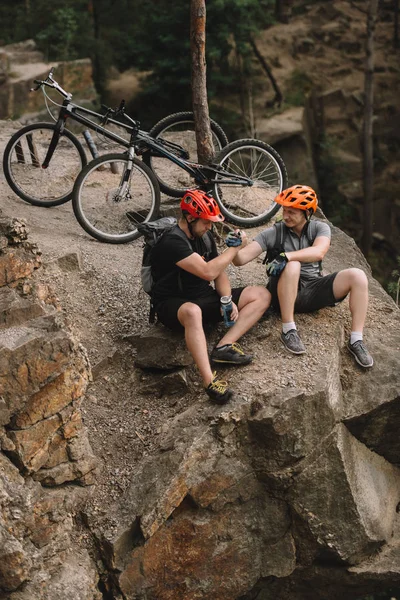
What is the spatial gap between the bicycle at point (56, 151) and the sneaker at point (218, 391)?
9.88ft

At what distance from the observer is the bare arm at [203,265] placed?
6668 mm

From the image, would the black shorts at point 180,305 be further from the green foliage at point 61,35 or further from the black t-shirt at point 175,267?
the green foliage at point 61,35

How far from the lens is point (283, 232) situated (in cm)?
729

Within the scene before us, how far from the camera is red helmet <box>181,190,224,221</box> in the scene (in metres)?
6.64

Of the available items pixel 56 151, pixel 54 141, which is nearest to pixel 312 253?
pixel 54 141

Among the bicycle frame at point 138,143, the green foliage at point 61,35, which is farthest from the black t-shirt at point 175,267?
the green foliage at point 61,35

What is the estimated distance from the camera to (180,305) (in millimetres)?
6836

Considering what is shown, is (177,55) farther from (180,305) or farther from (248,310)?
(180,305)

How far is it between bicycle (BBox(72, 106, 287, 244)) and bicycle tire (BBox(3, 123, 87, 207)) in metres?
0.36

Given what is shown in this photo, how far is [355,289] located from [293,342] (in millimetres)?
724

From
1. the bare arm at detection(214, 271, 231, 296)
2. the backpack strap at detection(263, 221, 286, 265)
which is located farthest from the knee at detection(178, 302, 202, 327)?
the backpack strap at detection(263, 221, 286, 265)

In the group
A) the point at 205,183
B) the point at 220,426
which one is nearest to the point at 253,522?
the point at 220,426

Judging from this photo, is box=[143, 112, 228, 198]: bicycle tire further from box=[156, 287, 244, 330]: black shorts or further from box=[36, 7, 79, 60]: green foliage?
box=[36, 7, 79, 60]: green foliage

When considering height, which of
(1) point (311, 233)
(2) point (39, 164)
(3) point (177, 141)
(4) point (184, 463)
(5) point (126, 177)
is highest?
(1) point (311, 233)
